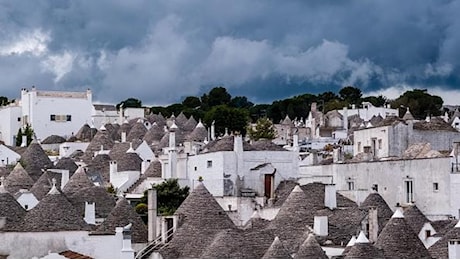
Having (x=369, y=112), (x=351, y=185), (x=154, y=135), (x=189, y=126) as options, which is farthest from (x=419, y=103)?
(x=351, y=185)

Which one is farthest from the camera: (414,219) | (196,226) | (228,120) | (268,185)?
(228,120)

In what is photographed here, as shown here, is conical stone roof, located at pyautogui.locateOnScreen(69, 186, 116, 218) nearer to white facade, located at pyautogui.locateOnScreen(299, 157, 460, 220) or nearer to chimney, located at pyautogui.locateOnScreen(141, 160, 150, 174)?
white facade, located at pyautogui.locateOnScreen(299, 157, 460, 220)

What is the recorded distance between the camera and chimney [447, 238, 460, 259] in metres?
34.8

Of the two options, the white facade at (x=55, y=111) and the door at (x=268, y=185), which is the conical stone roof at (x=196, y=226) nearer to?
Answer: the door at (x=268, y=185)

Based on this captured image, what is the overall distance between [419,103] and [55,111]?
4818cm

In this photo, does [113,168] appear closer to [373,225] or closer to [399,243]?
[373,225]

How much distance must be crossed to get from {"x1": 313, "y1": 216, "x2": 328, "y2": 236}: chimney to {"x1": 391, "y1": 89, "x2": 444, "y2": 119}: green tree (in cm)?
7728

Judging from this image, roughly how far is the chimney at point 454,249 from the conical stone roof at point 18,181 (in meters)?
26.7

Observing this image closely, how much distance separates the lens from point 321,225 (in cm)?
4241

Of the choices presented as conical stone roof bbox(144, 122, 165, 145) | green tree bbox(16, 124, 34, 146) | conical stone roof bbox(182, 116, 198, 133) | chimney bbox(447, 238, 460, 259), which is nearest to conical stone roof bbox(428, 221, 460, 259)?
chimney bbox(447, 238, 460, 259)

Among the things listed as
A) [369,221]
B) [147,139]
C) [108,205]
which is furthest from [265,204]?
[147,139]

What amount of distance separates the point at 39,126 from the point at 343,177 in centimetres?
4225

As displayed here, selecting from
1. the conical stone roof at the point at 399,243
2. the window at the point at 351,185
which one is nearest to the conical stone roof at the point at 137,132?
the window at the point at 351,185

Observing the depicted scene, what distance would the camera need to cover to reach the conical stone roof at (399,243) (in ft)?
117
